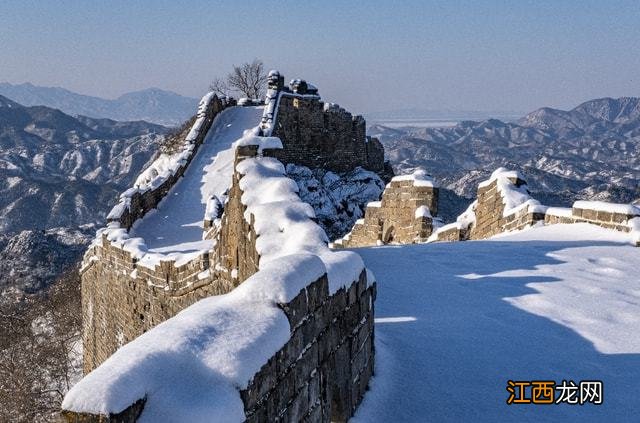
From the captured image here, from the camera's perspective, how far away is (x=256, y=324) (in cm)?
316

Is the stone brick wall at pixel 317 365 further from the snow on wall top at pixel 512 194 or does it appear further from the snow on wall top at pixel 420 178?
the snow on wall top at pixel 420 178

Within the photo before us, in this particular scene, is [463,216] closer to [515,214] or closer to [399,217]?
[399,217]

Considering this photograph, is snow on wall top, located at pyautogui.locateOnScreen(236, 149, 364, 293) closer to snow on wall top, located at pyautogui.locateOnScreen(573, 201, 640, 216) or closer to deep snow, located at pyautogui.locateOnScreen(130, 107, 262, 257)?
deep snow, located at pyautogui.locateOnScreen(130, 107, 262, 257)

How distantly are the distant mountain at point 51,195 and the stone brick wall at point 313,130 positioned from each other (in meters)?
15.0

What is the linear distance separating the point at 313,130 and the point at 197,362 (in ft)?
99.1

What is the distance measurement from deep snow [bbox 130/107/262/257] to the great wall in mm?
632

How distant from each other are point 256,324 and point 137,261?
9.46m

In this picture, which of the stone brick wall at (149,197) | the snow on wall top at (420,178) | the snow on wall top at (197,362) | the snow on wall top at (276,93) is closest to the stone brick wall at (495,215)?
the snow on wall top at (420,178)

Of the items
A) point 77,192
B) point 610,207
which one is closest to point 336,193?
point 610,207

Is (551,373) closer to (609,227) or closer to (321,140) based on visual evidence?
(609,227)

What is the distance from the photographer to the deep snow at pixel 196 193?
1756 centimetres

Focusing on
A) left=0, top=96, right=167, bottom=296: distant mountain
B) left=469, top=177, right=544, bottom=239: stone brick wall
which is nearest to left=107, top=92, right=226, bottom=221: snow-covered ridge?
Result: left=469, top=177, right=544, bottom=239: stone brick wall

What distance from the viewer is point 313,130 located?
107ft

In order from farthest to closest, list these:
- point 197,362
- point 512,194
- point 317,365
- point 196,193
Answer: point 196,193 < point 512,194 < point 317,365 < point 197,362
